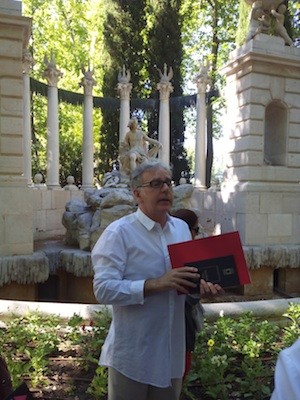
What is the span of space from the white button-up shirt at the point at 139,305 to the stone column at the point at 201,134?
537 inches

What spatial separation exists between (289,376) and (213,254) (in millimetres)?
1300

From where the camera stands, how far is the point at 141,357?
2074mm

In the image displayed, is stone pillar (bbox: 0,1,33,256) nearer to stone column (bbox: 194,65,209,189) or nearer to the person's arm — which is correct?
the person's arm

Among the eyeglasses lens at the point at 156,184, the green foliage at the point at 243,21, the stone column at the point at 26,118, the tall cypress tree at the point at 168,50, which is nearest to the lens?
the eyeglasses lens at the point at 156,184

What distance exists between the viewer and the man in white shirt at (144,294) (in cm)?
204

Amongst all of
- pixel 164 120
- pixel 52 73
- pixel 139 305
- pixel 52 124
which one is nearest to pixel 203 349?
pixel 139 305

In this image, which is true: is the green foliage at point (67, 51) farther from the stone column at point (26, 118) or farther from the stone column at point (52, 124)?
the stone column at point (26, 118)

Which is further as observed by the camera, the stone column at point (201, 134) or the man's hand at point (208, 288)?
the stone column at point (201, 134)

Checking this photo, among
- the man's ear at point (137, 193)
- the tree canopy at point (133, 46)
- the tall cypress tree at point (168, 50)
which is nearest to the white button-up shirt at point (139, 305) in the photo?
the man's ear at point (137, 193)

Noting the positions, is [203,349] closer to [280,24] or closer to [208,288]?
[208,288]

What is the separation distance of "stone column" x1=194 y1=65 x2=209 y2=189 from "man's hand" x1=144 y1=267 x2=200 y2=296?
45.3ft

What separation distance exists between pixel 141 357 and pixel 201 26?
2547 cm

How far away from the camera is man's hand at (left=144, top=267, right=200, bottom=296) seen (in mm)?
1975

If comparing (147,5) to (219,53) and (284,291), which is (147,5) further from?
(284,291)
